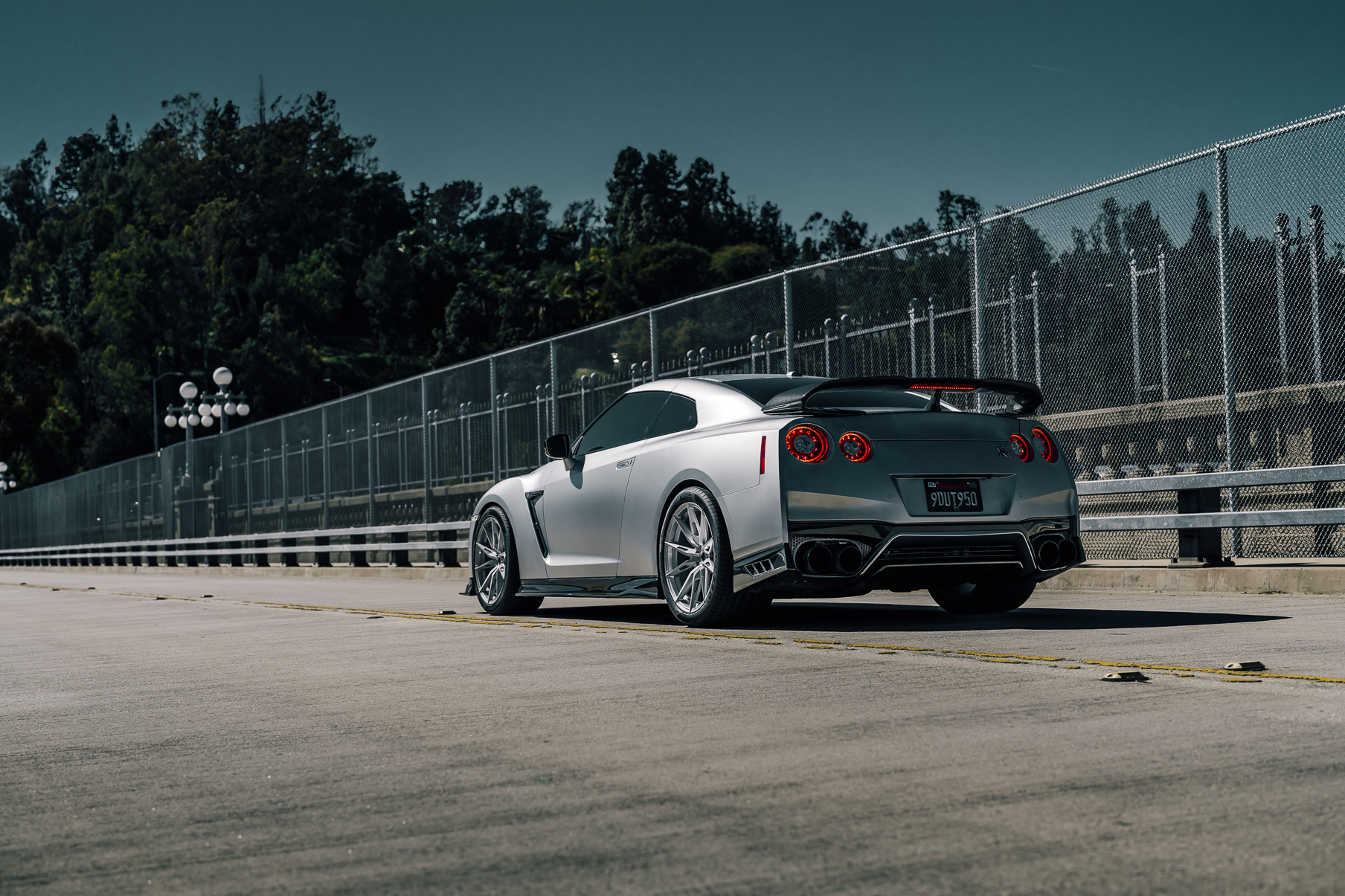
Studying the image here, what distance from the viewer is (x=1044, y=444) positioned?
813cm

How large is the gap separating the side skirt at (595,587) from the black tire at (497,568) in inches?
5.2

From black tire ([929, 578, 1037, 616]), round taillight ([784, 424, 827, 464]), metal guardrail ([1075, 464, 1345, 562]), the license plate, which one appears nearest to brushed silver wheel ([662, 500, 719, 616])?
round taillight ([784, 424, 827, 464])

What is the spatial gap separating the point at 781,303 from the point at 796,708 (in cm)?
903

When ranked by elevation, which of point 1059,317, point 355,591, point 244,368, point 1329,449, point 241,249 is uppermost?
point 241,249

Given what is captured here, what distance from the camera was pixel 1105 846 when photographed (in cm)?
300

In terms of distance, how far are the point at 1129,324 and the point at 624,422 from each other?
388 centimetres

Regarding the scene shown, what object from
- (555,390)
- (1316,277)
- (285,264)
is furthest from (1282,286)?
(285,264)

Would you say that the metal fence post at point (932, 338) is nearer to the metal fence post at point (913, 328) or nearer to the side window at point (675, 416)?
the metal fence post at point (913, 328)

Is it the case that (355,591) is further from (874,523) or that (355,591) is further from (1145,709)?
(1145,709)

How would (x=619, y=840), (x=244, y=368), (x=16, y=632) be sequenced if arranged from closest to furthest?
(x=619, y=840)
(x=16, y=632)
(x=244, y=368)

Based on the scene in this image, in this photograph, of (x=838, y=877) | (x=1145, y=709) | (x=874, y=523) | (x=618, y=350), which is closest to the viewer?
(x=838, y=877)

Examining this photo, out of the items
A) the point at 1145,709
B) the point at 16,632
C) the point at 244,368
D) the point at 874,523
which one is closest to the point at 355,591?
the point at 16,632

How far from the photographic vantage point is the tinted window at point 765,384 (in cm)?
841

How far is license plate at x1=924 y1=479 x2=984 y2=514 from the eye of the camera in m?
7.66
